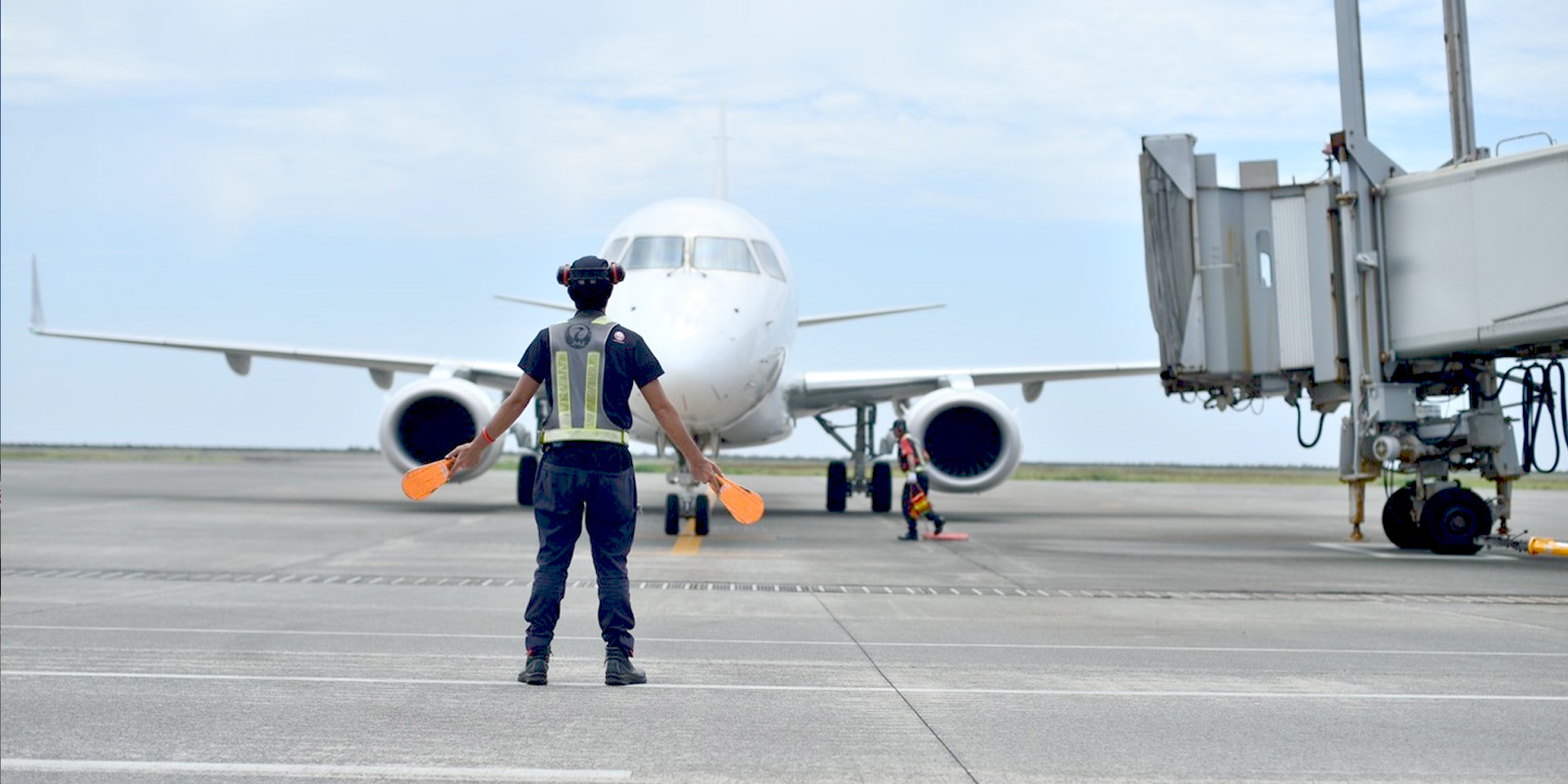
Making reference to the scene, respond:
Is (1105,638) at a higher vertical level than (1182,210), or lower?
lower

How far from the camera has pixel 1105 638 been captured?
27.7ft

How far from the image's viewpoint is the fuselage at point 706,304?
15.1m

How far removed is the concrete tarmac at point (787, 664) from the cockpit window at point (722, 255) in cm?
300

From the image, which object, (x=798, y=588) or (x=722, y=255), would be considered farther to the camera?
(x=722, y=255)

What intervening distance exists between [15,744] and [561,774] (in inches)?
70.7

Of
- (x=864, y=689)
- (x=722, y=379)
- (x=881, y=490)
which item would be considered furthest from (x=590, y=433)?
(x=881, y=490)

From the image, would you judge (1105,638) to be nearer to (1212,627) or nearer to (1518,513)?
(1212,627)

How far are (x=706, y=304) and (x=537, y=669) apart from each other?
32.1 ft

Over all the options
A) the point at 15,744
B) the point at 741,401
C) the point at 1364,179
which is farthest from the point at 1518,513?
the point at 15,744

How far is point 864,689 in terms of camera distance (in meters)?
6.43

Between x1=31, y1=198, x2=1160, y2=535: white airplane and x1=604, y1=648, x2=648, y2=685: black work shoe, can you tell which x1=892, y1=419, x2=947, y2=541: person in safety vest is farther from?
x1=604, y1=648, x2=648, y2=685: black work shoe

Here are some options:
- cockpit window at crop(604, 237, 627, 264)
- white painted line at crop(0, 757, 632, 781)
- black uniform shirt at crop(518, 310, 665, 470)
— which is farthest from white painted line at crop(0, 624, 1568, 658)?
cockpit window at crop(604, 237, 627, 264)

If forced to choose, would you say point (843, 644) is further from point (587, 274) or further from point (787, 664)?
point (587, 274)

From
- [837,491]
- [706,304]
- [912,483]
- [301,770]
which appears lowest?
[301,770]
